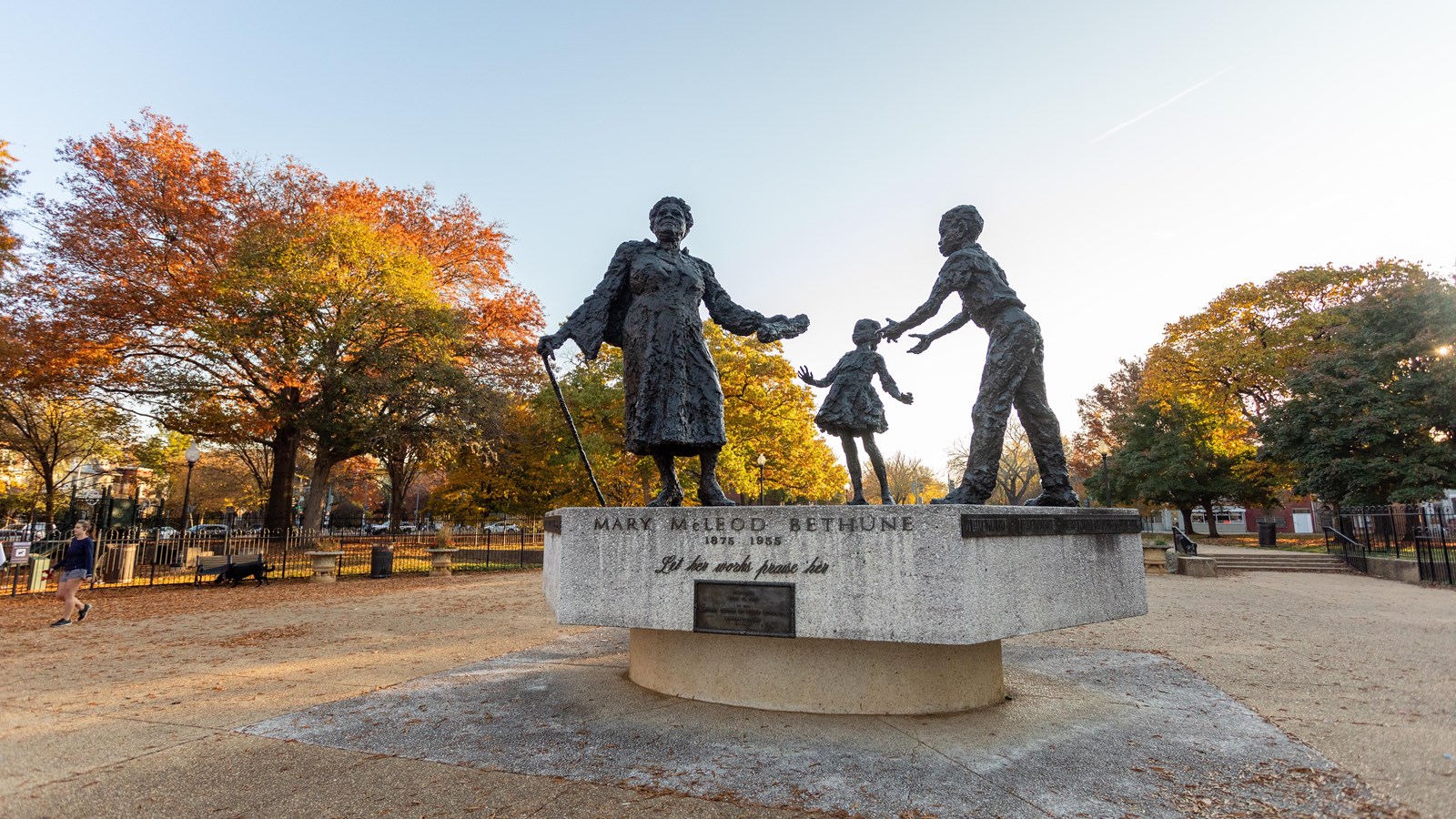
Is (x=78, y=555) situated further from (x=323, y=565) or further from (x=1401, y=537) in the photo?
(x=1401, y=537)

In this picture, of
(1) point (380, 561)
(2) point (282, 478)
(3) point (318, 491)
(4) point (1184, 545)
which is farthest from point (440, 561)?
(4) point (1184, 545)

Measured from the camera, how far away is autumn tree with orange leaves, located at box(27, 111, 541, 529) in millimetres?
20828

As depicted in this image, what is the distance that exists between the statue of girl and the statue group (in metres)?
3.10

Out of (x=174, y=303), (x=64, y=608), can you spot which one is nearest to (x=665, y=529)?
(x=64, y=608)

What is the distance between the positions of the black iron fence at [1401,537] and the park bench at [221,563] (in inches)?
1033

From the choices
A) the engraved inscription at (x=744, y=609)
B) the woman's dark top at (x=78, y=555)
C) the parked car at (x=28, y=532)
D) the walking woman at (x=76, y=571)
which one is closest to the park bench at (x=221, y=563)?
the walking woman at (x=76, y=571)

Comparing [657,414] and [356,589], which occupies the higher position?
[657,414]

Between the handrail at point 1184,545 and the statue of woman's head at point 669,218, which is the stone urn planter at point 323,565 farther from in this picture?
the handrail at point 1184,545

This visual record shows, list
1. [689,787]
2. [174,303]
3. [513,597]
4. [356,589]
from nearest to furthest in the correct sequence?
[689,787] → [513,597] → [356,589] → [174,303]

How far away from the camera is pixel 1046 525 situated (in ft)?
15.3

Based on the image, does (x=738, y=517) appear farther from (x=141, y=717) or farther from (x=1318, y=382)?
(x=1318, y=382)

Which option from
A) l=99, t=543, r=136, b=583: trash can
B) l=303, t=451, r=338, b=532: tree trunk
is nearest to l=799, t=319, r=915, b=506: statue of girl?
l=99, t=543, r=136, b=583: trash can

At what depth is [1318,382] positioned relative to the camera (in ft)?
78.8

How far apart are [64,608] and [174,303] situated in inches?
579
